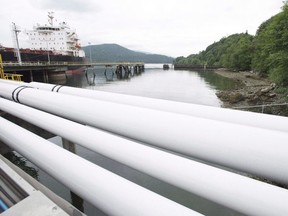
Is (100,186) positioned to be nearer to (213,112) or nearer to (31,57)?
(213,112)

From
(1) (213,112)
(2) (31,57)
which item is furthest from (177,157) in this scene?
(2) (31,57)

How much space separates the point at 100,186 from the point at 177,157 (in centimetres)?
64

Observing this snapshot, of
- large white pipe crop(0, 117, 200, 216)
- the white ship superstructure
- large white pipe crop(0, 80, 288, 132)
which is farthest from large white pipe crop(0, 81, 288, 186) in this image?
the white ship superstructure

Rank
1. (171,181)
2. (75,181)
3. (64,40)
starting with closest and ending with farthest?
(171,181)
(75,181)
(64,40)

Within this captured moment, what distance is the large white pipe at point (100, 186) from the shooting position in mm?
1341

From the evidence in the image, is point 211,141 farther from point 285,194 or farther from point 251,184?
point 285,194

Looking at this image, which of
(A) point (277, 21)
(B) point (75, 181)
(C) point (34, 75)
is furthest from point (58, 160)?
(C) point (34, 75)

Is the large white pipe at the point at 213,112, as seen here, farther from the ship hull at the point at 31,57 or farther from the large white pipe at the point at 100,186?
the ship hull at the point at 31,57

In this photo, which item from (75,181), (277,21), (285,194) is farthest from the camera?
(277,21)

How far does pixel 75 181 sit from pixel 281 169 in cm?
154

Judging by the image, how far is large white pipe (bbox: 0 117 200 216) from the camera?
4.40 ft

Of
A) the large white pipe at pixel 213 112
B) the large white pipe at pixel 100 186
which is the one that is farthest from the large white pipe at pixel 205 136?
the large white pipe at pixel 213 112

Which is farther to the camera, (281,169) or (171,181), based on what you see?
(171,181)

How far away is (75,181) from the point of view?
1.83 meters
